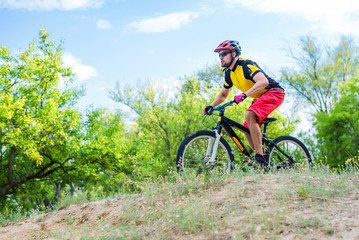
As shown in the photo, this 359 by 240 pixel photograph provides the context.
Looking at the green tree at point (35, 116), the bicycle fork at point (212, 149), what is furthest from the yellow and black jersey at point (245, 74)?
the green tree at point (35, 116)

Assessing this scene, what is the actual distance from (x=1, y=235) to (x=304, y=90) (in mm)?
33442

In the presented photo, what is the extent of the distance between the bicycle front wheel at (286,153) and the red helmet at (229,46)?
75.6 inches

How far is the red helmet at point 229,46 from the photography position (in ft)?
19.9

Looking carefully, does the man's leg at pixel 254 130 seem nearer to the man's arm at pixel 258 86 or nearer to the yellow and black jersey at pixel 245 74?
the man's arm at pixel 258 86

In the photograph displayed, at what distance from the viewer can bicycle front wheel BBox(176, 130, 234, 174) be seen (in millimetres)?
5500

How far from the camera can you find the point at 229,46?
19.9 ft

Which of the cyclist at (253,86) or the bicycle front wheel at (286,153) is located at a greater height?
the cyclist at (253,86)

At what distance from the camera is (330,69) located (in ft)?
112

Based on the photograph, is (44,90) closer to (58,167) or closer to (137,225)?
(58,167)

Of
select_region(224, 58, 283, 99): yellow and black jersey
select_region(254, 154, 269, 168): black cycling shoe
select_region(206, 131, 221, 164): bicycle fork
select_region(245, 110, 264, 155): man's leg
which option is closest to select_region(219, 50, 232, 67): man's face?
select_region(224, 58, 283, 99): yellow and black jersey

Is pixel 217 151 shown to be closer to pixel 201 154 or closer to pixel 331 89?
pixel 201 154

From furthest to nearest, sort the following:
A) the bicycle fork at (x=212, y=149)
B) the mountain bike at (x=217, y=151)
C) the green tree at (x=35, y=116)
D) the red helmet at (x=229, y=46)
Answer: the green tree at (x=35, y=116), the red helmet at (x=229, y=46), the bicycle fork at (x=212, y=149), the mountain bike at (x=217, y=151)

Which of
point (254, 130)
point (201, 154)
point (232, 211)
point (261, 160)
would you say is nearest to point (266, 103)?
point (254, 130)

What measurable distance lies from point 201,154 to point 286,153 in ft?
7.20
